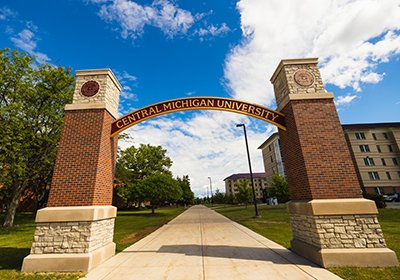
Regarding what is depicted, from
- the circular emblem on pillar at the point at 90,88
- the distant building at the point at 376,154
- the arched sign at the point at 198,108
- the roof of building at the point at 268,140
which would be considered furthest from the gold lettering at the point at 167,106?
the roof of building at the point at 268,140

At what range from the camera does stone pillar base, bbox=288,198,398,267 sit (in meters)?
5.72

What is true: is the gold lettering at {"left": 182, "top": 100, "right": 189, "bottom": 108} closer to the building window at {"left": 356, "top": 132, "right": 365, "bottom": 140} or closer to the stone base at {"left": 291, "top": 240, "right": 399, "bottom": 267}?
the stone base at {"left": 291, "top": 240, "right": 399, "bottom": 267}

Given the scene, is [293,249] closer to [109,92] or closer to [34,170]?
[109,92]

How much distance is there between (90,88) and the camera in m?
8.11

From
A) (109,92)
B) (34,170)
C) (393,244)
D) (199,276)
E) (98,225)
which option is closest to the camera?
(199,276)

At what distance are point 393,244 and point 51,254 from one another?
469 inches

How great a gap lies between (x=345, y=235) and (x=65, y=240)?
8.64 m

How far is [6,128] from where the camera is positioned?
12727mm

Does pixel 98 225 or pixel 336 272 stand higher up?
pixel 98 225

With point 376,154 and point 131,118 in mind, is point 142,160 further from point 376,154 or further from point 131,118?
point 376,154

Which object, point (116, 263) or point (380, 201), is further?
point (380, 201)

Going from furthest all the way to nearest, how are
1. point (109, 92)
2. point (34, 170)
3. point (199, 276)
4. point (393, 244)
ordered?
point (34, 170) < point (109, 92) < point (393, 244) < point (199, 276)

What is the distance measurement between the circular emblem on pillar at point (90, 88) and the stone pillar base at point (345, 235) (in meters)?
8.80

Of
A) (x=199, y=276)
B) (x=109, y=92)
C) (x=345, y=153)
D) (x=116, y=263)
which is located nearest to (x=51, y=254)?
(x=116, y=263)
